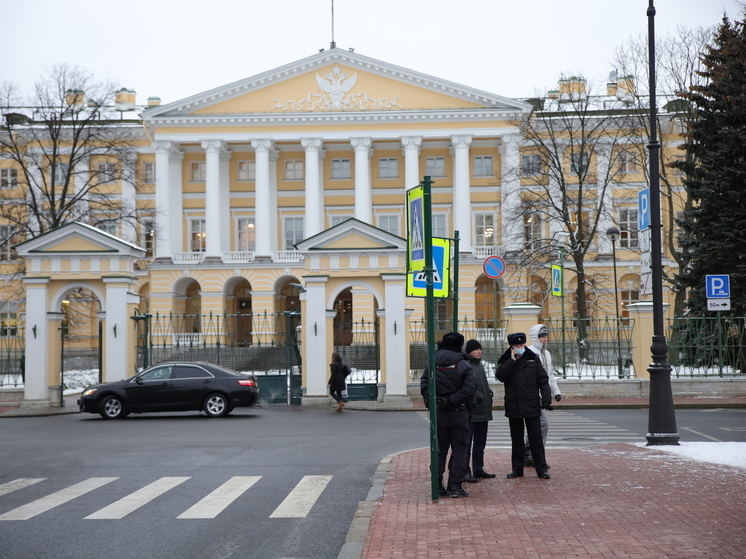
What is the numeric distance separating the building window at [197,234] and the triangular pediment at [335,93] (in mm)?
8005

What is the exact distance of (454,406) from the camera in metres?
9.92

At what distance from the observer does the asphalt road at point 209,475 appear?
327 inches

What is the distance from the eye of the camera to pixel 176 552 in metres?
7.83

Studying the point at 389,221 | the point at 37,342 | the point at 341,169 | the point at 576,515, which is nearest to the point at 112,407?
the point at 37,342

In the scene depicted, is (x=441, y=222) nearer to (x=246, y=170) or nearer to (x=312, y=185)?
(x=312, y=185)

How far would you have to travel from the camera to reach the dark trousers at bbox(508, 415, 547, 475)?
36.3 feet

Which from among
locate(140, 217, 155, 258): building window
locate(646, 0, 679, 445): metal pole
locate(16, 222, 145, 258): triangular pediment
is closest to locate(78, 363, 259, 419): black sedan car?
locate(16, 222, 145, 258): triangular pediment

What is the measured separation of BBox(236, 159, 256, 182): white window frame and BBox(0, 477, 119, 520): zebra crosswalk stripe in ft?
179

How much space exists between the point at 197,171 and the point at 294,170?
7.14m

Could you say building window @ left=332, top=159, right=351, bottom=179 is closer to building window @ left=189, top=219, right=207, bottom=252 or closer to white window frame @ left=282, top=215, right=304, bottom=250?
white window frame @ left=282, top=215, right=304, bottom=250

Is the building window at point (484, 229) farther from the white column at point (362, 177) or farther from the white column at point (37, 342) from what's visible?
the white column at point (37, 342)

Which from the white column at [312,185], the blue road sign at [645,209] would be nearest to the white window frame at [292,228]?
the white column at [312,185]

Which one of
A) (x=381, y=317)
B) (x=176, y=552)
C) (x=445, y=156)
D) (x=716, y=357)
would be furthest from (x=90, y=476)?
(x=445, y=156)

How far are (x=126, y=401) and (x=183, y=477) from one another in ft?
36.2
